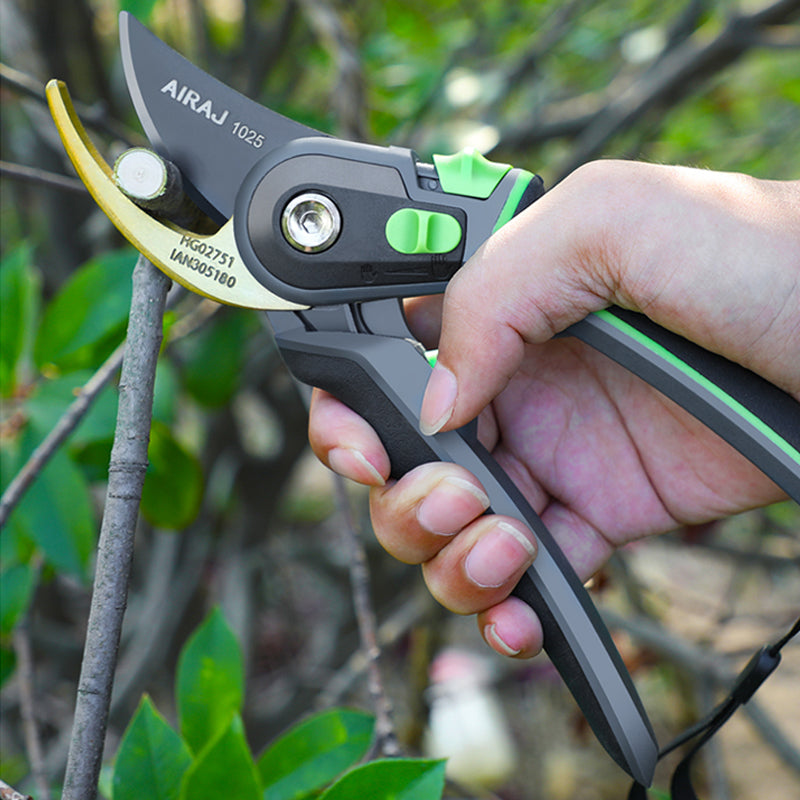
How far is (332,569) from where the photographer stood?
1962 mm

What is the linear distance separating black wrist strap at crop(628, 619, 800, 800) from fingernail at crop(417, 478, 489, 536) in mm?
285

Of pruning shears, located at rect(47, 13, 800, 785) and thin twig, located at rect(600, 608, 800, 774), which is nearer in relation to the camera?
pruning shears, located at rect(47, 13, 800, 785)

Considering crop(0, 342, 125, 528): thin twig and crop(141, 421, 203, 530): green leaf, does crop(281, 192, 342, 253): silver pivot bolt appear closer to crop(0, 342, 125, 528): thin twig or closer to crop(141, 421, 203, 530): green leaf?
crop(0, 342, 125, 528): thin twig

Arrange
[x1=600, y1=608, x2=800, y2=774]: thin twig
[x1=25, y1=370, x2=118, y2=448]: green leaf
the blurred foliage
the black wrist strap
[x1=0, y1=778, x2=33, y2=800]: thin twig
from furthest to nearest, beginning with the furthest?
[x1=600, y1=608, x2=800, y2=774]: thin twig → [x1=25, y1=370, x2=118, y2=448]: green leaf → the black wrist strap → the blurred foliage → [x1=0, y1=778, x2=33, y2=800]: thin twig

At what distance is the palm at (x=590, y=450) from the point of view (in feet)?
3.27

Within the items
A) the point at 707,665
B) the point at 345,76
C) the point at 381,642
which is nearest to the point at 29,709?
the point at 381,642

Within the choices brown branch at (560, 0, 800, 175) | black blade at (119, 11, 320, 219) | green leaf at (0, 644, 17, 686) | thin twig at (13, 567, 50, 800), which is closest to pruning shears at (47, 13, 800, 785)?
black blade at (119, 11, 320, 219)

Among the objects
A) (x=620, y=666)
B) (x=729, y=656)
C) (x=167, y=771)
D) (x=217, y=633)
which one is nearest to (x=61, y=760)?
(x=217, y=633)

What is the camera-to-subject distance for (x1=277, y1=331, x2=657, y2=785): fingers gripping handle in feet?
2.25

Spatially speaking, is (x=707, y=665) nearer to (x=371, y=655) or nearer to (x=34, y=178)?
(x=371, y=655)

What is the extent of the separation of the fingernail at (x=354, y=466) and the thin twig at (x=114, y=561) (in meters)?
0.26

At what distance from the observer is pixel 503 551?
2.37 feet

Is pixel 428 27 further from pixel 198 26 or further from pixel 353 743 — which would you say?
pixel 353 743

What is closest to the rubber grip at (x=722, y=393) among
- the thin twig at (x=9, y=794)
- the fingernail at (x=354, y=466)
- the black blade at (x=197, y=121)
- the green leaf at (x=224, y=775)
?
the fingernail at (x=354, y=466)
